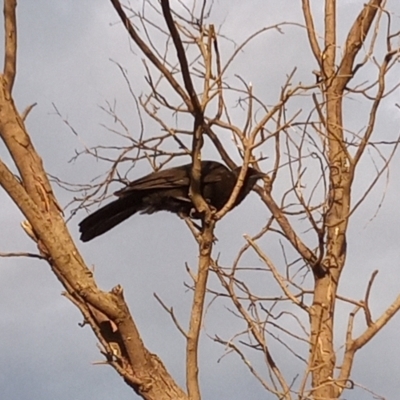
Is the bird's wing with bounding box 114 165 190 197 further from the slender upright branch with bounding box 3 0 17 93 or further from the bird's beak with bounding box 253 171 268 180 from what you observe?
the slender upright branch with bounding box 3 0 17 93

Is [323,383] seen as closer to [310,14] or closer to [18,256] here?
[18,256]

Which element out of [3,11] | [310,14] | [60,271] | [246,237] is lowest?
[60,271]

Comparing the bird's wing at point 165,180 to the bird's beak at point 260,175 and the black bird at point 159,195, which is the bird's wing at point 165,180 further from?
the bird's beak at point 260,175

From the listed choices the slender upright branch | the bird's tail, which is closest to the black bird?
the bird's tail

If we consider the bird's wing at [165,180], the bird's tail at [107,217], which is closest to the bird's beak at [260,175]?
the bird's wing at [165,180]

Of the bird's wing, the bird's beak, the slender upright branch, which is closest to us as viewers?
the slender upright branch

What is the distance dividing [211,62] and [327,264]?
157 centimetres

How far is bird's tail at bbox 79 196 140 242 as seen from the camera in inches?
217

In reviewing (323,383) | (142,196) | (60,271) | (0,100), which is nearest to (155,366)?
(60,271)

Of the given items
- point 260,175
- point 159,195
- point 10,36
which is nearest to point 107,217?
point 159,195

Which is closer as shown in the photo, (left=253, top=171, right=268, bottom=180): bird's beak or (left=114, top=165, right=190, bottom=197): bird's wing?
(left=253, top=171, right=268, bottom=180): bird's beak

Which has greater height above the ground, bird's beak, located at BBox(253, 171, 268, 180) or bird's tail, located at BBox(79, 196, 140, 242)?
bird's tail, located at BBox(79, 196, 140, 242)

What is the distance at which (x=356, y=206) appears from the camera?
447cm

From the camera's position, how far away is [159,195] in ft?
19.0
